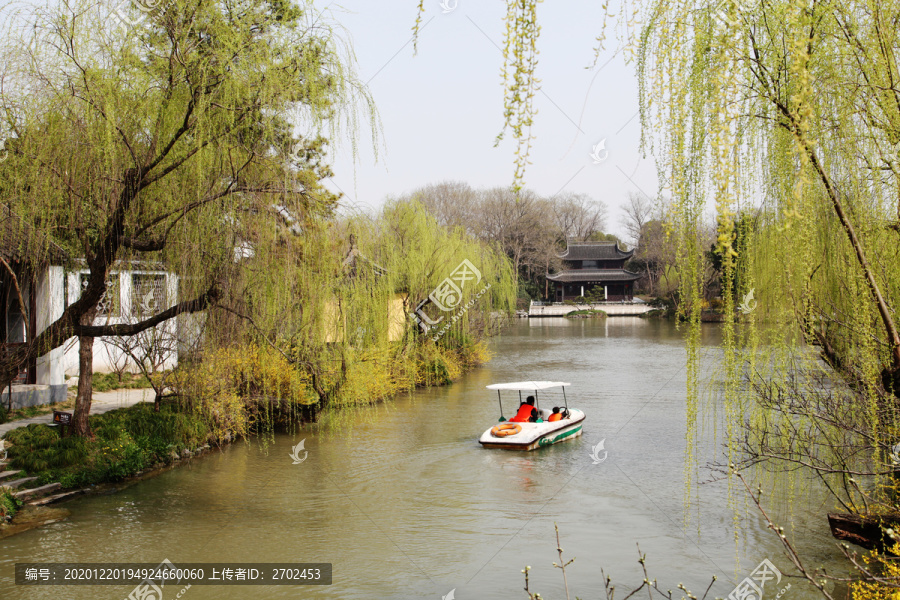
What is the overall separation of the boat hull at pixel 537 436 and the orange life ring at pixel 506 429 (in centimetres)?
6

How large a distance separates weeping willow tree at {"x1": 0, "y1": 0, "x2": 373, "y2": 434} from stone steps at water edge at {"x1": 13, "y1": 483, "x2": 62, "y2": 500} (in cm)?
200

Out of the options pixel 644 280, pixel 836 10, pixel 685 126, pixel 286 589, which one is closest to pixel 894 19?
pixel 836 10

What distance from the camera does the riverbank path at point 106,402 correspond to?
9.10 m

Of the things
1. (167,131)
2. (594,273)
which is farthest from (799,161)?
(594,273)

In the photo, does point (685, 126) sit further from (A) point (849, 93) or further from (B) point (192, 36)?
(B) point (192, 36)

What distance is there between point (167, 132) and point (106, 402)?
6.61 meters

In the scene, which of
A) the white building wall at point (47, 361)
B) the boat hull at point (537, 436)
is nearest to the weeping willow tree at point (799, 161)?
the boat hull at point (537, 436)

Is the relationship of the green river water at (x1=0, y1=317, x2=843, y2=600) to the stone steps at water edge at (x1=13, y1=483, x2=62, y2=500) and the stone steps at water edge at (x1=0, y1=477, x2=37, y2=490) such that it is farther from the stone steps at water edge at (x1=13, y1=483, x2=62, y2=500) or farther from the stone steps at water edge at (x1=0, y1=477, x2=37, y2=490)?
the stone steps at water edge at (x1=0, y1=477, x2=37, y2=490)

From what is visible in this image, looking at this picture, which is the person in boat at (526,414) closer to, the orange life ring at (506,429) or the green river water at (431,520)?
the orange life ring at (506,429)

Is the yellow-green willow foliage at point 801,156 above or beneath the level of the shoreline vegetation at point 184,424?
above

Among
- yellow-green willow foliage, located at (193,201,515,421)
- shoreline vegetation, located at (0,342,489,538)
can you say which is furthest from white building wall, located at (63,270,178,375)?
yellow-green willow foliage, located at (193,201,515,421)

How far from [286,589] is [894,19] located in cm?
617

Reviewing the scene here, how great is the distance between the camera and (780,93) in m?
3.39

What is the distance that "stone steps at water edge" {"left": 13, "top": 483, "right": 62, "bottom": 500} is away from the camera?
7.33 meters
